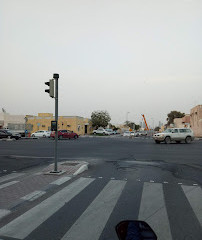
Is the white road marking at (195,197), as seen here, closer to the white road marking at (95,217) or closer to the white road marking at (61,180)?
the white road marking at (95,217)

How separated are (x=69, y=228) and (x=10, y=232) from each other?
92 centimetres

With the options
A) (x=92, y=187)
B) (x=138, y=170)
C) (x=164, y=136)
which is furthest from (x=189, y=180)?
(x=164, y=136)

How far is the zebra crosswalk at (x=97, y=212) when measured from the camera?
3594 millimetres

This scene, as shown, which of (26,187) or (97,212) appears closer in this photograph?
(97,212)

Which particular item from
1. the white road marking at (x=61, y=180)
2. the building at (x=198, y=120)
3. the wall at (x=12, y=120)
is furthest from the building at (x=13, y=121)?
the white road marking at (x=61, y=180)

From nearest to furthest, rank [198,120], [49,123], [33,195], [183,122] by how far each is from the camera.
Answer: [33,195]
[198,120]
[49,123]
[183,122]

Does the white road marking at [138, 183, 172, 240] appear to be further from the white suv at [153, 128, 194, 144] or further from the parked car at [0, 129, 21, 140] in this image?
the parked car at [0, 129, 21, 140]

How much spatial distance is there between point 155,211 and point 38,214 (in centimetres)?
228

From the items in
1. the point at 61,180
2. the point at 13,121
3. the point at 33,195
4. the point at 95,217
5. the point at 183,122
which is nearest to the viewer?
the point at 95,217

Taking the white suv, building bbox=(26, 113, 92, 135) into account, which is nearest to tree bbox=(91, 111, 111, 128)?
building bbox=(26, 113, 92, 135)

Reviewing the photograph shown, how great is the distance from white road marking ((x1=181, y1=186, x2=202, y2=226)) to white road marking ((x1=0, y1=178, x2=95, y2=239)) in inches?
107

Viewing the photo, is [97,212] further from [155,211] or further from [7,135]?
[7,135]

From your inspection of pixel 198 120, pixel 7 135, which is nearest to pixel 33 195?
pixel 7 135

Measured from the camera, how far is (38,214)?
14.2 feet
